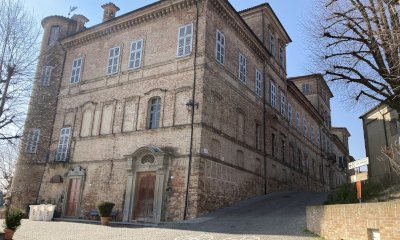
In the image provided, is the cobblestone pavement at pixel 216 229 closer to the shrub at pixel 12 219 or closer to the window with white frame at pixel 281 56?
the shrub at pixel 12 219

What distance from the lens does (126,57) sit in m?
21.5

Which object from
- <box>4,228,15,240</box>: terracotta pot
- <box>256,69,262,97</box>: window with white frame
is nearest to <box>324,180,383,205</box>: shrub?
<box>4,228,15,240</box>: terracotta pot

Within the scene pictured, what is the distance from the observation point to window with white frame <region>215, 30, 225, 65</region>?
64.0 feet

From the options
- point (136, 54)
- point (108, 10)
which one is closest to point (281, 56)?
point (136, 54)

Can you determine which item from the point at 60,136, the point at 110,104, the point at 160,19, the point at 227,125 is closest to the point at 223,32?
the point at 160,19

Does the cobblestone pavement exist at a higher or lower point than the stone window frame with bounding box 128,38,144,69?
lower

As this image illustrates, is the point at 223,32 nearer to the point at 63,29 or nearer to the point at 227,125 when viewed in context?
the point at 227,125

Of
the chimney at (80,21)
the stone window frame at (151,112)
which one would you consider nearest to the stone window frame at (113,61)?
the stone window frame at (151,112)

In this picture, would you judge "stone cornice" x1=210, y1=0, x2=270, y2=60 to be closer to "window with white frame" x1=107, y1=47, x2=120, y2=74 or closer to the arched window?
the arched window

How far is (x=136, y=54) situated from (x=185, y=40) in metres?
3.61

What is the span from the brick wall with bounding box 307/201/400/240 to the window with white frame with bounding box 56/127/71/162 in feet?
54.2

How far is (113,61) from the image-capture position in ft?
72.5

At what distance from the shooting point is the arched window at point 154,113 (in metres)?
18.9

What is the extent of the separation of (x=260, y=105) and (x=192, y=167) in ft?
31.9
